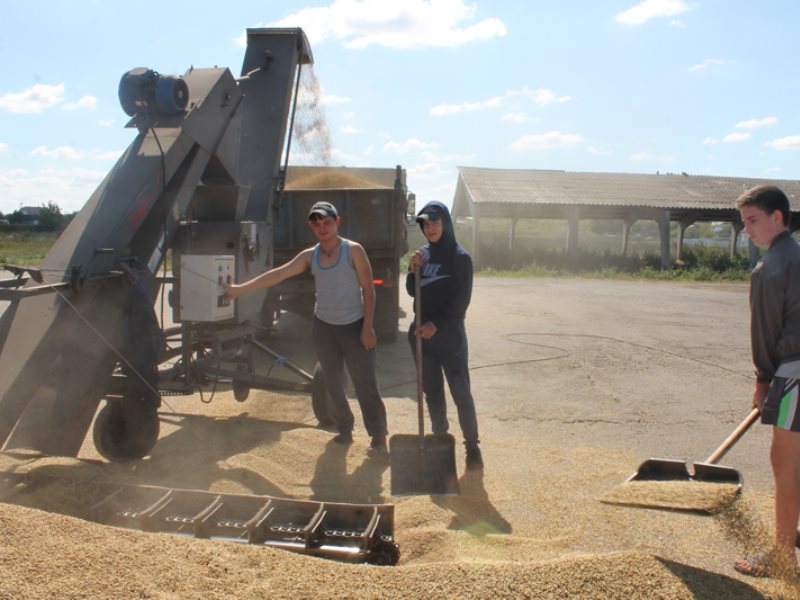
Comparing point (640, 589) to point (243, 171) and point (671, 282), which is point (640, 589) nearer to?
point (243, 171)

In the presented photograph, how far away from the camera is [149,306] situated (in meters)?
4.72

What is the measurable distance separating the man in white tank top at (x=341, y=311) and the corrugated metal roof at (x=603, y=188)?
24020 millimetres

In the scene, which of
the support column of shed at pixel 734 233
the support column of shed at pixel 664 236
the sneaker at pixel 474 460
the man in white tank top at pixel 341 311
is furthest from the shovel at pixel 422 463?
the support column of shed at pixel 734 233

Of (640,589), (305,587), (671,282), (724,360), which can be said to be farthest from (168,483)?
(671,282)

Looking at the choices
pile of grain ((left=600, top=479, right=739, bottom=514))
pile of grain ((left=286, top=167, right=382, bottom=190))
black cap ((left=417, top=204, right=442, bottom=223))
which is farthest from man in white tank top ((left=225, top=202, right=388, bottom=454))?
pile of grain ((left=286, top=167, right=382, bottom=190))

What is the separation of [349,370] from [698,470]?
2601mm

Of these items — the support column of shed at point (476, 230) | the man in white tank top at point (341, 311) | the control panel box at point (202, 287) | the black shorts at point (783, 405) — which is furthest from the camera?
the support column of shed at point (476, 230)

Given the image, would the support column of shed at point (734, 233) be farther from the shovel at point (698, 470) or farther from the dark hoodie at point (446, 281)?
the shovel at point (698, 470)

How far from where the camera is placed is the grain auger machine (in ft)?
13.9

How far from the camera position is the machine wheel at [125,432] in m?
4.80

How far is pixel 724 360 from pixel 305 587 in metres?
8.41

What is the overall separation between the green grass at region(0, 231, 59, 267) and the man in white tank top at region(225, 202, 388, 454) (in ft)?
83.8

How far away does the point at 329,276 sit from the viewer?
5.30 meters

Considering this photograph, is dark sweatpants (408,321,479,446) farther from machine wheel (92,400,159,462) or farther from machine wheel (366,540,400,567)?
machine wheel (92,400,159,462)
